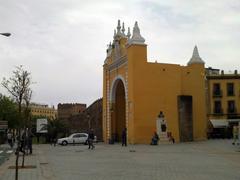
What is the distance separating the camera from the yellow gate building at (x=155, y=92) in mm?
46125

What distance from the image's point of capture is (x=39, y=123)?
40281mm

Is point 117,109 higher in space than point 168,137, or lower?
higher

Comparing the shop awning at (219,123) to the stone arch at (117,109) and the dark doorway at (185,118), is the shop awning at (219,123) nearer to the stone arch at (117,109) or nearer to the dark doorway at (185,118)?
the stone arch at (117,109)

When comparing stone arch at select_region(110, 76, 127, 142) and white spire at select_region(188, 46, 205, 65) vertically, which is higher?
white spire at select_region(188, 46, 205, 65)

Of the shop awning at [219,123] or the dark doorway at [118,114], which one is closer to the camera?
the dark doorway at [118,114]

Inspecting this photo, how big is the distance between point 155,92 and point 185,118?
4513mm

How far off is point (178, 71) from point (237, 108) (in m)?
29.3

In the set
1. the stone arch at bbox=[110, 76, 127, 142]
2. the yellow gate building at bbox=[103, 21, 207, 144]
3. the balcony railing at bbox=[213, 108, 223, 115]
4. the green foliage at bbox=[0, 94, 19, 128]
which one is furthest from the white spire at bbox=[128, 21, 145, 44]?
the balcony railing at bbox=[213, 108, 223, 115]

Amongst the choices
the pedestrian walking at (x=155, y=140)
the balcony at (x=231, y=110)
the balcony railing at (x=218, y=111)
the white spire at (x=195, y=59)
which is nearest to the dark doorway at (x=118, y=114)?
the white spire at (x=195, y=59)

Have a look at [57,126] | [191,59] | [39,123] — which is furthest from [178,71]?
[57,126]

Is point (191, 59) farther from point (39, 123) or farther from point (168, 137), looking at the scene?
point (39, 123)

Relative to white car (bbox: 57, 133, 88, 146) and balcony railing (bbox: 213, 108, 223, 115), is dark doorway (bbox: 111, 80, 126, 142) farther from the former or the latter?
balcony railing (bbox: 213, 108, 223, 115)

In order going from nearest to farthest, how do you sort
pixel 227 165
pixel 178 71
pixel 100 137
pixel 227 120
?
pixel 227 165, pixel 178 71, pixel 100 137, pixel 227 120

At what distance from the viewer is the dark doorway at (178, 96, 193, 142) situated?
47844 millimetres
